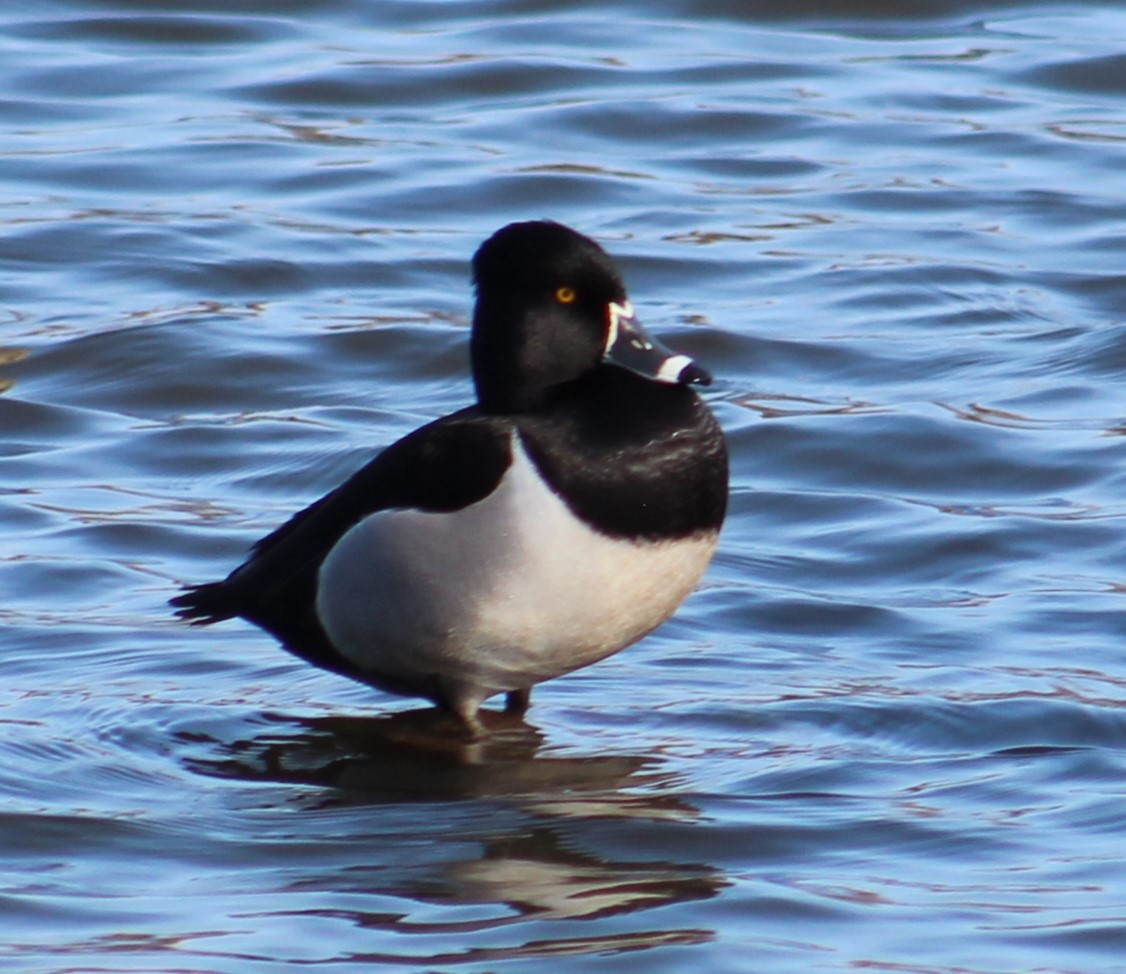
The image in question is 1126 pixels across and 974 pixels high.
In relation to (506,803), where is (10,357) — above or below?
above

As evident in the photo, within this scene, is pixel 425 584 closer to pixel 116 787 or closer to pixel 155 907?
pixel 116 787

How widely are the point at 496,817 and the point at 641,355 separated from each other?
1.05 meters

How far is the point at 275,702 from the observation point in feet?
18.0

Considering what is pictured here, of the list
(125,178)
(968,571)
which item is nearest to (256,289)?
(125,178)

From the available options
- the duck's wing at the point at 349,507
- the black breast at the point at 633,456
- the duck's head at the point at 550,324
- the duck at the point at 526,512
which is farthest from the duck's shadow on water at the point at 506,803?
the duck's head at the point at 550,324

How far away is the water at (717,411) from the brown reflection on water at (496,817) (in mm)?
14

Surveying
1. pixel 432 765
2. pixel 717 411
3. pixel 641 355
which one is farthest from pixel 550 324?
pixel 717 411

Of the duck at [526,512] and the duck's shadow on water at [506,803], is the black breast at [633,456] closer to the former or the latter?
the duck at [526,512]

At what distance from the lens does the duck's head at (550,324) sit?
5133 millimetres

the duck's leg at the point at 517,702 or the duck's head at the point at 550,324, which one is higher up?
the duck's head at the point at 550,324

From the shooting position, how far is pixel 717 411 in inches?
301

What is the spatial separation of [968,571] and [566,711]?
1.32 metres

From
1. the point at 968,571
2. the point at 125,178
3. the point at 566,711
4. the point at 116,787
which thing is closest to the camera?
the point at 116,787

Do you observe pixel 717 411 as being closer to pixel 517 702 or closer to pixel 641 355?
pixel 517 702
